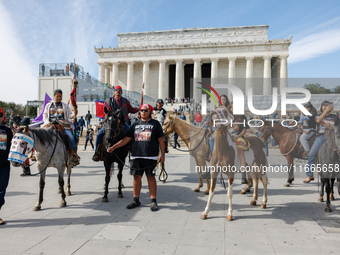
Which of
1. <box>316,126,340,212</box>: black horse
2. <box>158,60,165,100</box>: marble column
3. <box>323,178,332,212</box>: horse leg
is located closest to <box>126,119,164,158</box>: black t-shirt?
<box>316,126,340,212</box>: black horse

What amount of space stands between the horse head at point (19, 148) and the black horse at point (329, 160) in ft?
21.6

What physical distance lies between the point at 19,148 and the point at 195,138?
4597 millimetres

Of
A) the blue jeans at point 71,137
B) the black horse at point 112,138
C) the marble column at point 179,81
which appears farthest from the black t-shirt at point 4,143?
the marble column at point 179,81

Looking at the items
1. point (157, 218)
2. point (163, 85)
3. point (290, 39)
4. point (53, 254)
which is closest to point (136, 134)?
point (157, 218)

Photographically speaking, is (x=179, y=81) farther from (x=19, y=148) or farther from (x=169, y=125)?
(x=19, y=148)

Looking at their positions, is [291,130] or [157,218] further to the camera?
[291,130]

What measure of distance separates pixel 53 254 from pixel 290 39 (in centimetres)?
5801

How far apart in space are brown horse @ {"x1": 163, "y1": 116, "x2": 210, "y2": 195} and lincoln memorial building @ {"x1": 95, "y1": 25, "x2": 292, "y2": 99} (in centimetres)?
4345

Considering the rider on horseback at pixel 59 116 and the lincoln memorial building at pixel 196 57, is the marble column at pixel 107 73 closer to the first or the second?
the lincoln memorial building at pixel 196 57

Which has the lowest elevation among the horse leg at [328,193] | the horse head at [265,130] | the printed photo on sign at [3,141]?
the horse leg at [328,193]

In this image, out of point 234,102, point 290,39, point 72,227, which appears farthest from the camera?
point 290,39

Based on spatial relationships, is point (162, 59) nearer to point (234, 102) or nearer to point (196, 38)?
point (196, 38)

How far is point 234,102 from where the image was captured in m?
6.61

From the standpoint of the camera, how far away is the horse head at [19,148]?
14.3ft
